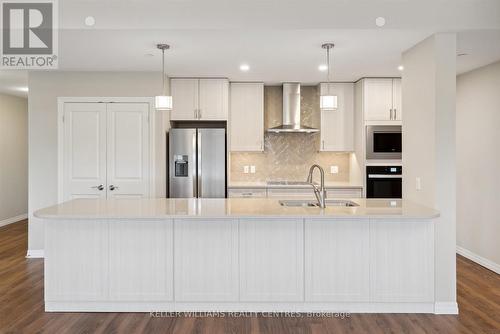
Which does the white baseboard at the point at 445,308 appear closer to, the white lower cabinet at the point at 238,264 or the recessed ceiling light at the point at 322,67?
the white lower cabinet at the point at 238,264

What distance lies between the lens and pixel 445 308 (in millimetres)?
3449

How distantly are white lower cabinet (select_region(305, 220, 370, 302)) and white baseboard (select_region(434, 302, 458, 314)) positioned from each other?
0.59 m

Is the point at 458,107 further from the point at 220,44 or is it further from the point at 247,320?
the point at 247,320

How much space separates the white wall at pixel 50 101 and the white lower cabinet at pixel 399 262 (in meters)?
3.27

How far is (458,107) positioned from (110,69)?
452 cm

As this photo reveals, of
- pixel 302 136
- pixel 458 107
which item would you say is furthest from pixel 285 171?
pixel 458 107

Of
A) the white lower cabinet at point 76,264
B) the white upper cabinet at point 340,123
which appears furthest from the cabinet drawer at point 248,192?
the white lower cabinet at point 76,264

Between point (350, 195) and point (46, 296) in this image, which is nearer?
point (46, 296)

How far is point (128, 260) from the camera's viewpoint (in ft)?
11.4

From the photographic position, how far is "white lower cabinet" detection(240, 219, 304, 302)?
3439mm

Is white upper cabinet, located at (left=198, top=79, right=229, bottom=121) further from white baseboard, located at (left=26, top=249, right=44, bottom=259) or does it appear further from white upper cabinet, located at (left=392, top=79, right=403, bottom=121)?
white baseboard, located at (left=26, top=249, right=44, bottom=259)

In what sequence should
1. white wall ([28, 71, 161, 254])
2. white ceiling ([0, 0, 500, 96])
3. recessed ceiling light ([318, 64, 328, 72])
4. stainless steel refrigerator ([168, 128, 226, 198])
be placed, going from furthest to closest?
stainless steel refrigerator ([168, 128, 226, 198]) → white wall ([28, 71, 161, 254]) → recessed ceiling light ([318, 64, 328, 72]) → white ceiling ([0, 0, 500, 96])

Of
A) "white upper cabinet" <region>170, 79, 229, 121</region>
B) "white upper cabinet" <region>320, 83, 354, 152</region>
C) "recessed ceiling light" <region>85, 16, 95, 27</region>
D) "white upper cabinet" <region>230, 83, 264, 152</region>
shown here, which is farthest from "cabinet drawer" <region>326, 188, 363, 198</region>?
"recessed ceiling light" <region>85, 16, 95, 27</region>

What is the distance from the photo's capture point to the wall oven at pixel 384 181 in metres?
5.51
